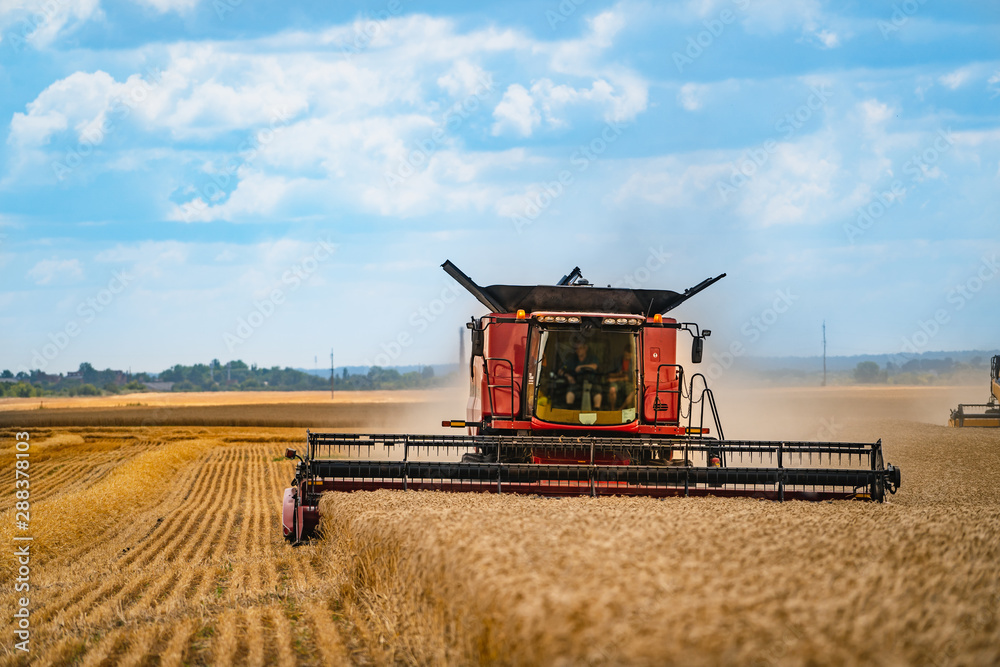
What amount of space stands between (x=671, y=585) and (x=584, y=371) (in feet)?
24.6

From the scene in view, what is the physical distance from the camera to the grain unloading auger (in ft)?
32.3

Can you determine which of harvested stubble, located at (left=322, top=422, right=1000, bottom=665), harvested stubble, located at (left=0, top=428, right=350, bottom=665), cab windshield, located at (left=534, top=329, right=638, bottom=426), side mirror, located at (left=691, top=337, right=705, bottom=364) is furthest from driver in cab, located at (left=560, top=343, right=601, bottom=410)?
harvested stubble, located at (left=0, top=428, right=350, bottom=665)

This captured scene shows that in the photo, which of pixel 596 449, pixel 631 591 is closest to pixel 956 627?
pixel 631 591

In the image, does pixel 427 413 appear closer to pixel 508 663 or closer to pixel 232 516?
pixel 232 516

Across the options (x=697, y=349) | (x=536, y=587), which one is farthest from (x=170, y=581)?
(x=697, y=349)

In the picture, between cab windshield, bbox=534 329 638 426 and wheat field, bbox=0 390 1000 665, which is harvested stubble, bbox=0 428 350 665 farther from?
cab windshield, bbox=534 329 638 426

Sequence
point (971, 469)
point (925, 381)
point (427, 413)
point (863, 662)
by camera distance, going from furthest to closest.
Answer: point (925, 381) → point (427, 413) → point (971, 469) → point (863, 662)

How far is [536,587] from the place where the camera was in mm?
4066

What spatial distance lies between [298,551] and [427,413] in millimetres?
13167

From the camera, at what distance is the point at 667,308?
1291cm

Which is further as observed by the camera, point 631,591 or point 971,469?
point 971,469

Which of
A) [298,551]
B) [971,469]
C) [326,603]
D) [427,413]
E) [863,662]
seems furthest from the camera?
[427,413]

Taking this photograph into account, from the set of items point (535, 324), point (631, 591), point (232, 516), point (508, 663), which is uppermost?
point (535, 324)

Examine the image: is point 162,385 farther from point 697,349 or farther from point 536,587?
point 536,587
